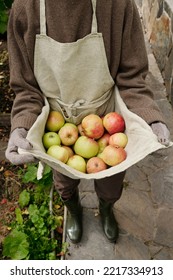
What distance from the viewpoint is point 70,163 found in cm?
162

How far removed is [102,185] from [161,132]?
1.83 ft

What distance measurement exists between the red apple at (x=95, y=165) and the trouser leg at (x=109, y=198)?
0.65ft

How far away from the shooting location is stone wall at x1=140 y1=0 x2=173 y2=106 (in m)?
3.38

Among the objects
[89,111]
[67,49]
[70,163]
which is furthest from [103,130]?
[67,49]

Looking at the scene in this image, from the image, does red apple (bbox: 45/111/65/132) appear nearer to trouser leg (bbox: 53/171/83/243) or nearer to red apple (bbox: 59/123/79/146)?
red apple (bbox: 59/123/79/146)

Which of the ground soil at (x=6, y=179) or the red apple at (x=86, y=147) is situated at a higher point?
the red apple at (x=86, y=147)

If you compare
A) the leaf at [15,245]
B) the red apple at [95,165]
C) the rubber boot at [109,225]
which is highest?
the red apple at [95,165]

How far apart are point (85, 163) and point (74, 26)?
2.14ft

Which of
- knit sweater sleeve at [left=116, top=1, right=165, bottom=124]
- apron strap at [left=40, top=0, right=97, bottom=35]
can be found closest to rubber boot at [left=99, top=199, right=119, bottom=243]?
knit sweater sleeve at [left=116, top=1, right=165, bottom=124]

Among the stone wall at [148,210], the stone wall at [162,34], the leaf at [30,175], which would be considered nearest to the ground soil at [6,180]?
the leaf at [30,175]

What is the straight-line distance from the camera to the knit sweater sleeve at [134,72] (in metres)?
1.58

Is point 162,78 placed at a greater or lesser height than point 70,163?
lesser

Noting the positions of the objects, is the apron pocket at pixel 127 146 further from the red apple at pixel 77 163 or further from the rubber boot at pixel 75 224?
the rubber boot at pixel 75 224
